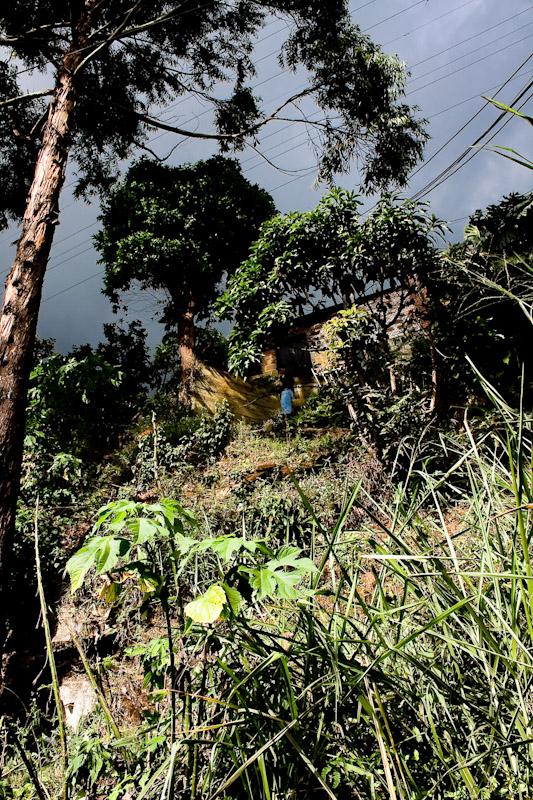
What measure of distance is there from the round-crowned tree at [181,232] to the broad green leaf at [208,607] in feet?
32.5

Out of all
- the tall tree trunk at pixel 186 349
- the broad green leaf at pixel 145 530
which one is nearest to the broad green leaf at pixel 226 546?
the broad green leaf at pixel 145 530

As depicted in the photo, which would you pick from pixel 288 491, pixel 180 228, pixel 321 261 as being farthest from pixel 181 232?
pixel 288 491

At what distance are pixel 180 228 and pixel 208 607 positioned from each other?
1153 centimetres

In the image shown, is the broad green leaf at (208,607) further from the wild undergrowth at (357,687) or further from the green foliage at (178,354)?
the green foliage at (178,354)

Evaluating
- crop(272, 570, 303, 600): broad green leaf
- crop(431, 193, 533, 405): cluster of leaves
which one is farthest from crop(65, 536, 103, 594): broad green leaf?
crop(431, 193, 533, 405): cluster of leaves

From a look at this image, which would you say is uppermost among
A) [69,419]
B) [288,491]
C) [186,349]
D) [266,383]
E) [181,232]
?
[181,232]

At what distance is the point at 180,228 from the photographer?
36.3ft

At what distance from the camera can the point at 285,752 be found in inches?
29.8

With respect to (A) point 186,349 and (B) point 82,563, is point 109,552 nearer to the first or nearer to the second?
(B) point 82,563

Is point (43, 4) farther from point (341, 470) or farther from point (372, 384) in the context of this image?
point (341, 470)

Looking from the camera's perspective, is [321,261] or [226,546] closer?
[226,546]

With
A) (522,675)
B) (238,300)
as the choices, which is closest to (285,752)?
(522,675)

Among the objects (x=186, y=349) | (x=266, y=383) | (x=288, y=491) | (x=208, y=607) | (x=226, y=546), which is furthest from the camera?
(x=266, y=383)

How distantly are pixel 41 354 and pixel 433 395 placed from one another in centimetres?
840
